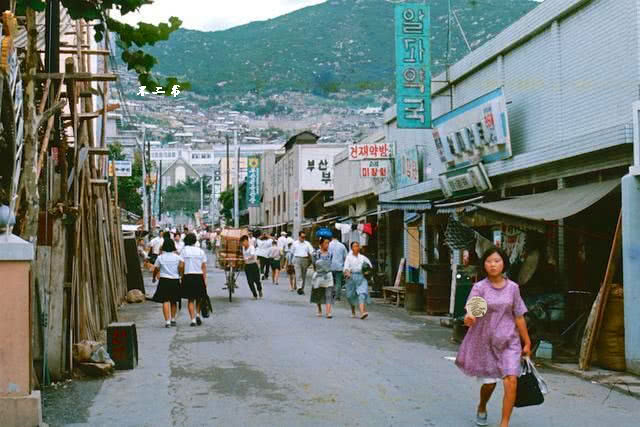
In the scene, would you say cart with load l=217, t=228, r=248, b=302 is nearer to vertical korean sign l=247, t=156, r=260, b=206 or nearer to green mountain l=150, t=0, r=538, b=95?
vertical korean sign l=247, t=156, r=260, b=206

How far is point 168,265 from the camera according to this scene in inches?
643

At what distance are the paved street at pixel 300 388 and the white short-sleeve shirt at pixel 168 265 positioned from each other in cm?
112

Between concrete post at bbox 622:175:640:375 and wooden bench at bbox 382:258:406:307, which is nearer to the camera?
concrete post at bbox 622:175:640:375

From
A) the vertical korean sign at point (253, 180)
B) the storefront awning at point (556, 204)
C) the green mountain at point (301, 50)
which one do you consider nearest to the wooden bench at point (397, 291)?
the storefront awning at point (556, 204)

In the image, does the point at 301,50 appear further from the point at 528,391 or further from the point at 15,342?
the point at 528,391

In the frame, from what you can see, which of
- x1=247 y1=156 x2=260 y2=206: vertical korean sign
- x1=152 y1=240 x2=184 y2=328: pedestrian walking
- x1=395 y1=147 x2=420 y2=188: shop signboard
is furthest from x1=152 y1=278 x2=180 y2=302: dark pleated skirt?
x1=247 y1=156 x2=260 y2=206: vertical korean sign

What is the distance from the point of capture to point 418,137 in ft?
83.3

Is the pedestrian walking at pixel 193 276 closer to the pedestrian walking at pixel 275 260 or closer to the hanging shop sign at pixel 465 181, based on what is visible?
the hanging shop sign at pixel 465 181

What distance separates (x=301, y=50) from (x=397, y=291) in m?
152

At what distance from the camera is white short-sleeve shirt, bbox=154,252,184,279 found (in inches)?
642

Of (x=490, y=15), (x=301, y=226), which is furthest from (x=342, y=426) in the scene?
(x=490, y=15)

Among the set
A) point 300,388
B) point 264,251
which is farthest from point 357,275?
point 264,251

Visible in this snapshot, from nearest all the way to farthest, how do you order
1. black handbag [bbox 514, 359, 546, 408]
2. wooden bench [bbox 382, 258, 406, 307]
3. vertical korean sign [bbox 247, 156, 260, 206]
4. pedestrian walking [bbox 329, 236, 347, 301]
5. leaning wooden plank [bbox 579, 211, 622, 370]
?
black handbag [bbox 514, 359, 546, 408]
leaning wooden plank [bbox 579, 211, 622, 370]
pedestrian walking [bbox 329, 236, 347, 301]
wooden bench [bbox 382, 258, 406, 307]
vertical korean sign [bbox 247, 156, 260, 206]

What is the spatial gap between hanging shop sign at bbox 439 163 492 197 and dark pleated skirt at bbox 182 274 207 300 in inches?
243
